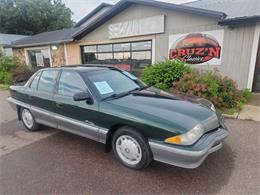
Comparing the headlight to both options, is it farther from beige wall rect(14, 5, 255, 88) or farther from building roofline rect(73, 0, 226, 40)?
building roofline rect(73, 0, 226, 40)

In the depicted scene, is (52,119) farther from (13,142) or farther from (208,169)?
(208,169)

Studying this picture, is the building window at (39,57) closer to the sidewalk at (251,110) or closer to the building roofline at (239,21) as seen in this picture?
the building roofline at (239,21)

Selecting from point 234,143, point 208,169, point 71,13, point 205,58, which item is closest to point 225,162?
point 208,169

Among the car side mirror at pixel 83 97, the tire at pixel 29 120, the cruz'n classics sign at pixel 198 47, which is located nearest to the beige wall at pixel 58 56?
the cruz'n classics sign at pixel 198 47

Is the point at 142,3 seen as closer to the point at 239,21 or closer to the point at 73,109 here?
the point at 239,21

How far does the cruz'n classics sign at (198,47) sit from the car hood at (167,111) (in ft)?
16.7

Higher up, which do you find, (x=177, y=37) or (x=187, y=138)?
(x=177, y=37)

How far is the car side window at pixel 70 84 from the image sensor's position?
3.37 metres

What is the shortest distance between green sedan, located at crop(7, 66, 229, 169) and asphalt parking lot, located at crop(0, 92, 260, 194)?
29 cm

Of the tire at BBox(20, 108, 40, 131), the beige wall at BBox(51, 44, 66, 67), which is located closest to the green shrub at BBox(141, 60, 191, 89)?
the tire at BBox(20, 108, 40, 131)

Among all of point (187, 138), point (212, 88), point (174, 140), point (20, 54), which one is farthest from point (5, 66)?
point (187, 138)

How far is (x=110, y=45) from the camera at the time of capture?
10.6 meters

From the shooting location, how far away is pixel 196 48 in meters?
7.77

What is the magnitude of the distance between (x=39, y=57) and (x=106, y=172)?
49.0 feet
